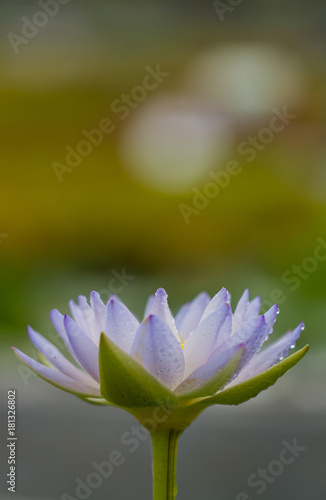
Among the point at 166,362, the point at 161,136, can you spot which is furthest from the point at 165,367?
the point at 161,136

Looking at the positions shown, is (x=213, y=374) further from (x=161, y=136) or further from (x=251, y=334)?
(x=161, y=136)

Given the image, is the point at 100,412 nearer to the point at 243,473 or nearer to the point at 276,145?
→ the point at 243,473

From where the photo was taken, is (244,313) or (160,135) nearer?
(244,313)

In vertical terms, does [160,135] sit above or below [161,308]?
above

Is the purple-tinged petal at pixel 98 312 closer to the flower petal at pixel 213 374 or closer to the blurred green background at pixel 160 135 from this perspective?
the flower petal at pixel 213 374

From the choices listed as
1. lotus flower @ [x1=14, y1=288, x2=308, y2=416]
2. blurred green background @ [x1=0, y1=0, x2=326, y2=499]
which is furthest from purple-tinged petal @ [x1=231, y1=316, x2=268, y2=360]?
blurred green background @ [x1=0, y1=0, x2=326, y2=499]

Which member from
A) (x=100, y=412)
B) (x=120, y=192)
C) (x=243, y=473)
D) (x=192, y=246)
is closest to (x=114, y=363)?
(x=243, y=473)

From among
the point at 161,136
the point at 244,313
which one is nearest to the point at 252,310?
the point at 244,313

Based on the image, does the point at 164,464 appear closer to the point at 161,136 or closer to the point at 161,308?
the point at 161,308
